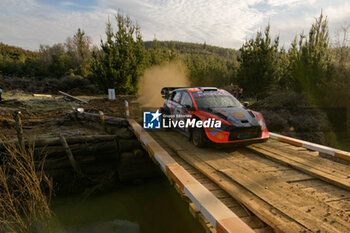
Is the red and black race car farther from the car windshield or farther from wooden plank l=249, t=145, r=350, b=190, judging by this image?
wooden plank l=249, t=145, r=350, b=190

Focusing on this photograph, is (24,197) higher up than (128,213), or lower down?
higher up

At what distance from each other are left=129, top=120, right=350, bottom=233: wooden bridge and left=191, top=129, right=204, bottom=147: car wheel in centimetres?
20

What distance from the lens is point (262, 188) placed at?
348 centimetres

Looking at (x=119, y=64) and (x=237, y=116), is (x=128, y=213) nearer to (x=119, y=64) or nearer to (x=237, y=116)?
(x=237, y=116)

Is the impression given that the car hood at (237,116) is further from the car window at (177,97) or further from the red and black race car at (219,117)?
the car window at (177,97)

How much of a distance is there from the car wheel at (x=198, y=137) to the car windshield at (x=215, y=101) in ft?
2.46

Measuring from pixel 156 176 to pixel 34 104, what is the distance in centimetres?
1076

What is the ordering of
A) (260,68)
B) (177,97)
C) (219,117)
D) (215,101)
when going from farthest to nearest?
(260,68)
(177,97)
(215,101)
(219,117)

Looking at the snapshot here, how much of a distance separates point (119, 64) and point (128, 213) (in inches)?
541

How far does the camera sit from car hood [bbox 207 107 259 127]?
525 centimetres

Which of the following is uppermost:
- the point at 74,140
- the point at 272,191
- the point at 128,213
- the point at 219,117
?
the point at 219,117

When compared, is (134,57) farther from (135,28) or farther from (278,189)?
(278,189)

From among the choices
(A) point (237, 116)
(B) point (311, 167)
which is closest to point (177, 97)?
(A) point (237, 116)

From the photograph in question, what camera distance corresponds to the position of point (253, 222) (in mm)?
2762
